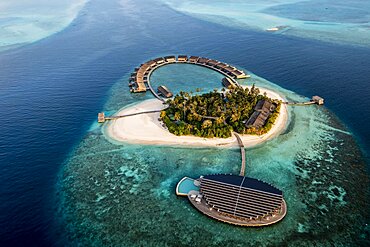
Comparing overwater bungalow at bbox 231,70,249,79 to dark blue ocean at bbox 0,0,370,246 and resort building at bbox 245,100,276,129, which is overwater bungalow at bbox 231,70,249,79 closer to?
dark blue ocean at bbox 0,0,370,246

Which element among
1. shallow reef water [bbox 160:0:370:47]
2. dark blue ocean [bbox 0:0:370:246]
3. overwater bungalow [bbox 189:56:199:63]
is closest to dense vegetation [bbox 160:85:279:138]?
dark blue ocean [bbox 0:0:370:246]

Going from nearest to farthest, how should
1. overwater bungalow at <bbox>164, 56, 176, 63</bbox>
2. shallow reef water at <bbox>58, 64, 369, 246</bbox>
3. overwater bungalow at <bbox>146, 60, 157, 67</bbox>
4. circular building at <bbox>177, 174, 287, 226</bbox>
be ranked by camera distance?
1. shallow reef water at <bbox>58, 64, 369, 246</bbox>
2. circular building at <bbox>177, 174, 287, 226</bbox>
3. overwater bungalow at <bbox>146, 60, 157, 67</bbox>
4. overwater bungalow at <bbox>164, 56, 176, 63</bbox>

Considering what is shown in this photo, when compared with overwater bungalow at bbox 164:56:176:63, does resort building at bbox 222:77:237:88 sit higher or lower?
lower

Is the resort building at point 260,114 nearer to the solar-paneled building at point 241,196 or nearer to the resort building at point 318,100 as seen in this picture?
the resort building at point 318,100

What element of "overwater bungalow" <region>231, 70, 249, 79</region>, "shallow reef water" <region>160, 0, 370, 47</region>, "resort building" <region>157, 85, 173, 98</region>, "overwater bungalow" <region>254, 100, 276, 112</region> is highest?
"shallow reef water" <region>160, 0, 370, 47</region>

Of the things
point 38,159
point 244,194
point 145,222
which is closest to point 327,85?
point 244,194

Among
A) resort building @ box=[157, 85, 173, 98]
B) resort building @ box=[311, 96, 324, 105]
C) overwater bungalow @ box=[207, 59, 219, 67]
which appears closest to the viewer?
resort building @ box=[311, 96, 324, 105]
